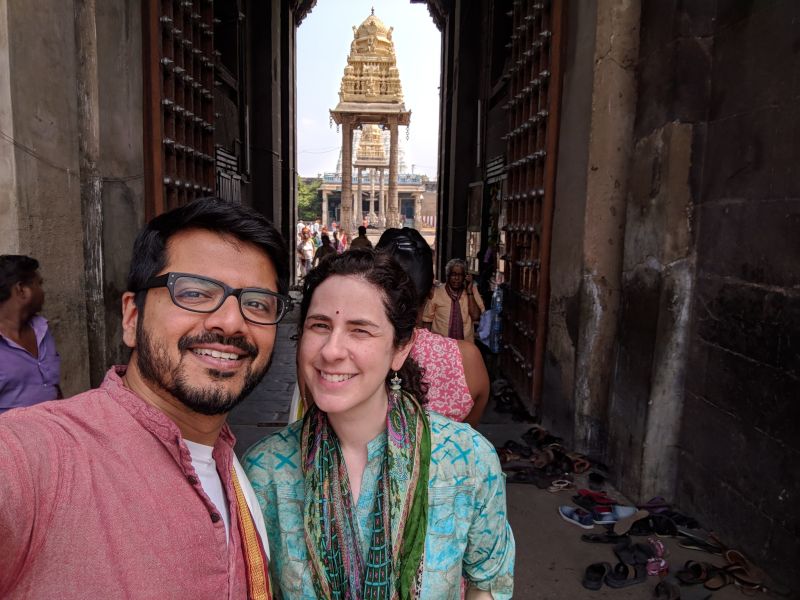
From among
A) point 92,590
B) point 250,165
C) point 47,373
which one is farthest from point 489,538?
point 250,165

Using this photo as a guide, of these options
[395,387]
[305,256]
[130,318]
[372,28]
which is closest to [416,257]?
[395,387]

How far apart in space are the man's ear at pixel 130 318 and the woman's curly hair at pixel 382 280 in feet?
1.22

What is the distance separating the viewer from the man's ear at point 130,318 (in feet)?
3.92

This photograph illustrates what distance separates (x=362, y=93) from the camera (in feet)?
115

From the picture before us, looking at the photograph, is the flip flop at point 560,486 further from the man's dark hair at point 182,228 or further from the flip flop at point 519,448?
the man's dark hair at point 182,228

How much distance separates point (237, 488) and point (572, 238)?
11.6 ft

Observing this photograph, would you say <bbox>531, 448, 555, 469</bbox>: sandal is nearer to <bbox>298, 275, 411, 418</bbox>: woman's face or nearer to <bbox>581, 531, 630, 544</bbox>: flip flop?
<bbox>581, 531, 630, 544</bbox>: flip flop

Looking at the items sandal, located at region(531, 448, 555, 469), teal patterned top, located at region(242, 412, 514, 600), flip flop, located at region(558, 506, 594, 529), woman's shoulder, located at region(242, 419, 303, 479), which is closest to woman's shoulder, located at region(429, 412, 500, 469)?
teal patterned top, located at region(242, 412, 514, 600)

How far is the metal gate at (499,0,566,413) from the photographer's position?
4711 millimetres

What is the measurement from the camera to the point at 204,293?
1162mm

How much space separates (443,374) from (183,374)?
1348 millimetres

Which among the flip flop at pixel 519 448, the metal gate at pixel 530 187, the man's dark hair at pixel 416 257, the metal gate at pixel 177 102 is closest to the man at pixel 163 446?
the man's dark hair at pixel 416 257

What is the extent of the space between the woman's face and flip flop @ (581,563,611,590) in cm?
200

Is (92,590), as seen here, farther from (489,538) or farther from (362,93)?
(362,93)
